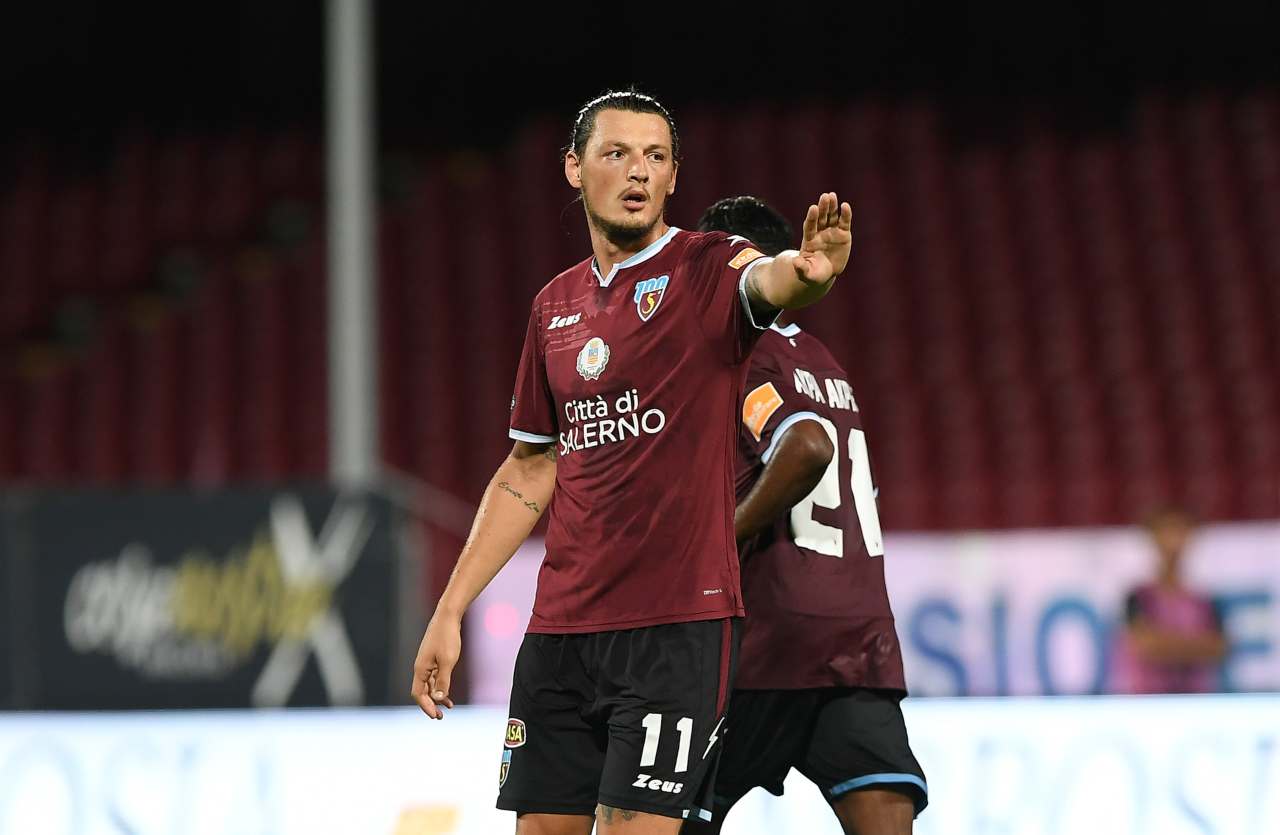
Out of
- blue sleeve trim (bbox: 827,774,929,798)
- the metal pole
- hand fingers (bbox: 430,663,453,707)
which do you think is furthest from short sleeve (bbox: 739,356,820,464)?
the metal pole

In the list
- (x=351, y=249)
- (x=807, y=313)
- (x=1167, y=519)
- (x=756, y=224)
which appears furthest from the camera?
(x=807, y=313)

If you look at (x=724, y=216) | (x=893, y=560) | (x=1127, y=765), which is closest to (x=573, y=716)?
(x=724, y=216)

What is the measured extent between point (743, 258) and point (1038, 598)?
5.64m

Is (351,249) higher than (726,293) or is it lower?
higher

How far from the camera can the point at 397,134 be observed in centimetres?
1413

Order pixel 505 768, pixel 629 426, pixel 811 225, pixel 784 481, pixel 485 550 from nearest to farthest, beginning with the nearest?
pixel 811 225
pixel 629 426
pixel 505 768
pixel 485 550
pixel 784 481

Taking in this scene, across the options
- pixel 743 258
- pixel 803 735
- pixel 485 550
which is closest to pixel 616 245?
pixel 743 258

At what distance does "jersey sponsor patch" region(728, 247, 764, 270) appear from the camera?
299 centimetres

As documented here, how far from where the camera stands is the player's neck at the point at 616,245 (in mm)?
3166

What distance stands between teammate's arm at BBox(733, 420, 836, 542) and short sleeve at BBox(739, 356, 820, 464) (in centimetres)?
5

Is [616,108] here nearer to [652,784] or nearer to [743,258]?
[743,258]

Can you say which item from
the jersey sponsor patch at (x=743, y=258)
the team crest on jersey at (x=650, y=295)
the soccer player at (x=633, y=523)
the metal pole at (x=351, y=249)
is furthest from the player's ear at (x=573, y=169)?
the metal pole at (x=351, y=249)

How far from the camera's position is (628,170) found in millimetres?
3102

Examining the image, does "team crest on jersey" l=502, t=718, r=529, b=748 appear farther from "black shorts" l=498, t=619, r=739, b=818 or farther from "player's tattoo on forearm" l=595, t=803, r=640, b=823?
"player's tattoo on forearm" l=595, t=803, r=640, b=823
